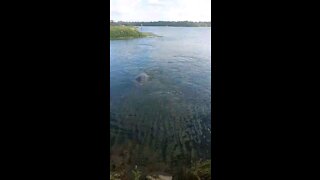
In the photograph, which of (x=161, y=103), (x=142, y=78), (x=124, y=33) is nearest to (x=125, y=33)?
(x=124, y=33)

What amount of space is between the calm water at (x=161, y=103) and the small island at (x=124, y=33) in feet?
0.08

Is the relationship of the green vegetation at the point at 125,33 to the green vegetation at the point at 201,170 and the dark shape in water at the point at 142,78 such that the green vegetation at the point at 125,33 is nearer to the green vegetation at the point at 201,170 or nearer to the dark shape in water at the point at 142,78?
the dark shape in water at the point at 142,78

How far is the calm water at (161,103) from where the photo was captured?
1169 mm

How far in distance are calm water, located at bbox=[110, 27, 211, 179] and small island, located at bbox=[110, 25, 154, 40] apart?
0.08 feet

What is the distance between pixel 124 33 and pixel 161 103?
1.21 ft

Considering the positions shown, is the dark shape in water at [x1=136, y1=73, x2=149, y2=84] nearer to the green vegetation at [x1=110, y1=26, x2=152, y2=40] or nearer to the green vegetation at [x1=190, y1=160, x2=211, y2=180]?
the green vegetation at [x1=110, y1=26, x2=152, y2=40]

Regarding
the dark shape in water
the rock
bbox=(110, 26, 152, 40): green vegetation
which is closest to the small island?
bbox=(110, 26, 152, 40): green vegetation

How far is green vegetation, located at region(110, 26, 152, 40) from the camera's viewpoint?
1.17 metres
